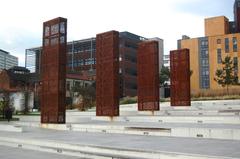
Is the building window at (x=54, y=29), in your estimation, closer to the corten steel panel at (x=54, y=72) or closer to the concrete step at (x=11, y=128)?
the corten steel panel at (x=54, y=72)

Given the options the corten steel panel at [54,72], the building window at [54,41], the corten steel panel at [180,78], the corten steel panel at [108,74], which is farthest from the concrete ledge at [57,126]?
the corten steel panel at [180,78]

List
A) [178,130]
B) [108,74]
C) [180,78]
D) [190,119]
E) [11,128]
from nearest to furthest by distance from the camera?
[178,130] → [190,119] → [11,128] → [108,74] → [180,78]

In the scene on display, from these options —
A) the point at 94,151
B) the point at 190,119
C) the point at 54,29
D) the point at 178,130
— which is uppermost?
the point at 54,29

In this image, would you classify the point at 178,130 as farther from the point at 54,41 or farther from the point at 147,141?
the point at 54,41

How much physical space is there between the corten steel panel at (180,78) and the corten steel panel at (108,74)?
261 inches

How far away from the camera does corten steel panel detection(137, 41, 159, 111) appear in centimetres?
2206

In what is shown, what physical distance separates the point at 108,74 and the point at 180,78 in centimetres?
723

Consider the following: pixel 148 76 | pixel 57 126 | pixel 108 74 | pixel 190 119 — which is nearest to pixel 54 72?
pixel 57 126

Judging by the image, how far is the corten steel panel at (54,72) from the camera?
1709 cm

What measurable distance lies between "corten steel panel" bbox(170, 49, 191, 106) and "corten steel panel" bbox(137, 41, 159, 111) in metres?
3.33

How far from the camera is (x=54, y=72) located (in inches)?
681

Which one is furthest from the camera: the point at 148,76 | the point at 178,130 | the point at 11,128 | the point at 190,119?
the point at 148,76

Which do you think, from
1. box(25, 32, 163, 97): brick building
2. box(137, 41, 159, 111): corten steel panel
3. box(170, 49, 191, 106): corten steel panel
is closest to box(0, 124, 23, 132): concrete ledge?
box(137, 41, 159, 111): corten steel panel

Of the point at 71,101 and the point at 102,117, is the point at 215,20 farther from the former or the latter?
the point at 102,117
